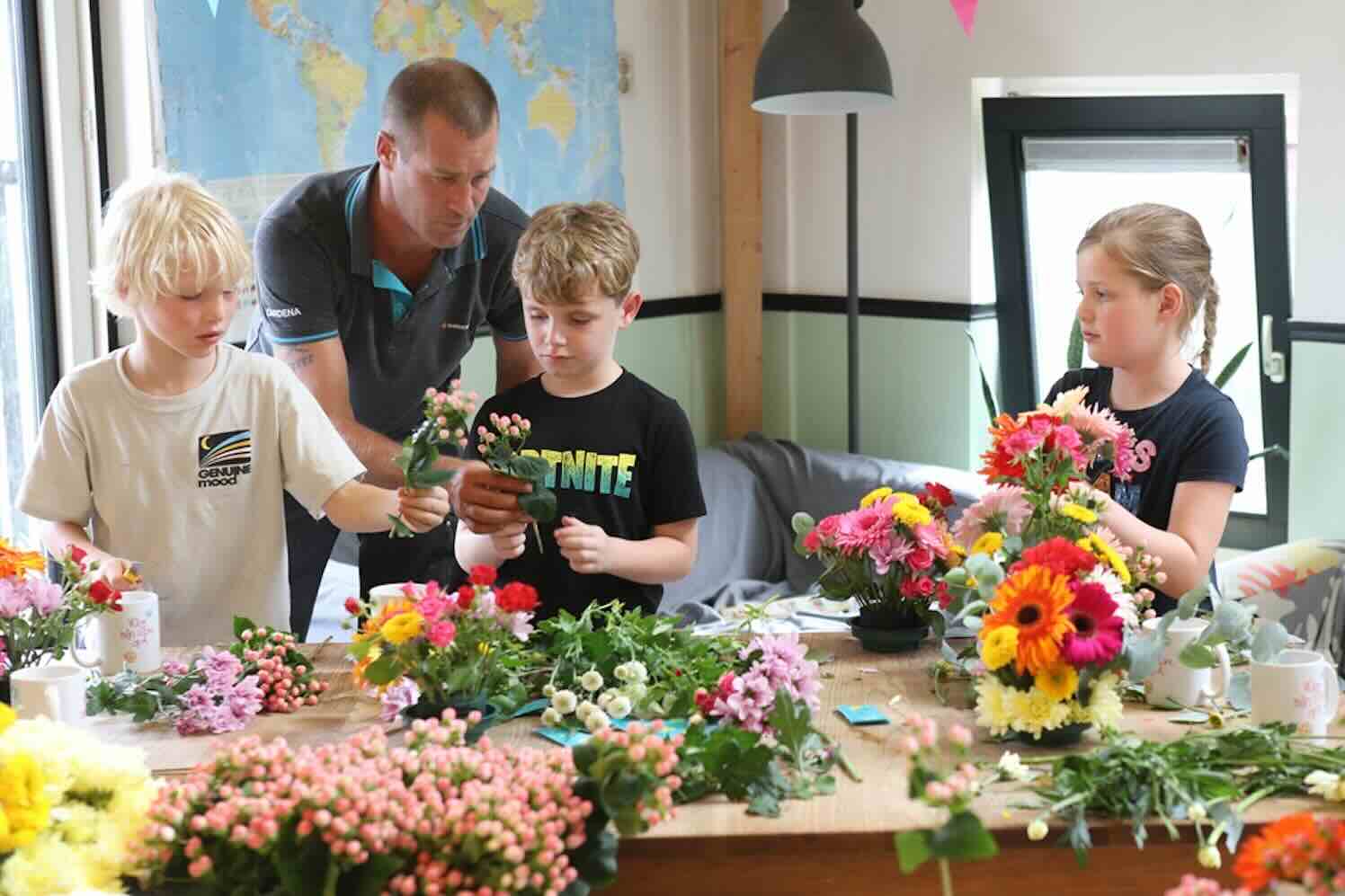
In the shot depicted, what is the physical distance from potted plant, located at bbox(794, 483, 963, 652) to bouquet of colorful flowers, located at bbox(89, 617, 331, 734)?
2.30 feet

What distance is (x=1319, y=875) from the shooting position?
49.0 inches

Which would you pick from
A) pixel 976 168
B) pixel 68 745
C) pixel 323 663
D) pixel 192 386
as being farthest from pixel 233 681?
pixel 976 168

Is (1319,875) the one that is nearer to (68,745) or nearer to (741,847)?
(741,847)

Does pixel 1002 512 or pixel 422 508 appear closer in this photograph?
pixel 1002 512

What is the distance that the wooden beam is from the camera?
537cm

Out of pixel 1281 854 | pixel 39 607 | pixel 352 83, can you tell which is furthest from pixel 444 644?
pixel 352 83

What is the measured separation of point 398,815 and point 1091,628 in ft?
2.64

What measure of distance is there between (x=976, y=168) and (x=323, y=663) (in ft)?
10.6

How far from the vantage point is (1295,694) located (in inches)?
76.2

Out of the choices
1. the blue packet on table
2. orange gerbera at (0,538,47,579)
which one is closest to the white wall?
the blue packet on table

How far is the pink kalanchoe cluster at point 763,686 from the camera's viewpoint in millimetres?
1942

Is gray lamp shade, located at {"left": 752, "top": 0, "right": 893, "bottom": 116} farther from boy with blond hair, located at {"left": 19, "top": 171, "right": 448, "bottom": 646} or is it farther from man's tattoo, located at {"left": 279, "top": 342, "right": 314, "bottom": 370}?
boy with blond hair, located at {"left": 19, "top": 171, "right": 448, "bottom": 646}

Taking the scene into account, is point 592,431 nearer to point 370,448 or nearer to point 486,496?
point 486,496

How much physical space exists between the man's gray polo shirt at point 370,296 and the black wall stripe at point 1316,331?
6.81 feet
